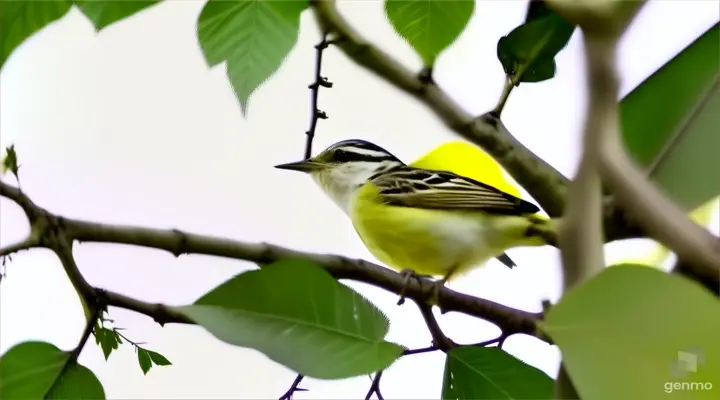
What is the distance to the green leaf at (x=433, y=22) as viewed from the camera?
1.16ft

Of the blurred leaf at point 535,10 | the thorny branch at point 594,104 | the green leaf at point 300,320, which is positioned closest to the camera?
the thorny branch at point 594,104

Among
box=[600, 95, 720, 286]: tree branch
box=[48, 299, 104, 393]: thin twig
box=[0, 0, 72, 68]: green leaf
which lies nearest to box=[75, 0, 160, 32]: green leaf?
box=[0, 0, 72, 68]: green leaf

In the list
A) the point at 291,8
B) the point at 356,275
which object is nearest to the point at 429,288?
the point at 356,275

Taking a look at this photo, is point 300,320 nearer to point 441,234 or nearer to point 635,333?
point 635,333

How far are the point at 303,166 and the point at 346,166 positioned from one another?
0.08 meters

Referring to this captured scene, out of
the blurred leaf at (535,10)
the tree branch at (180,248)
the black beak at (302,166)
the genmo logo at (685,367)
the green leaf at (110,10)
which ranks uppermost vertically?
the blurred leaf at (535,10)

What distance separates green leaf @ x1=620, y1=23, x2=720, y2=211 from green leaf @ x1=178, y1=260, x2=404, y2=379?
16 cm

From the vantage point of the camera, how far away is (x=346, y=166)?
1.80 ft

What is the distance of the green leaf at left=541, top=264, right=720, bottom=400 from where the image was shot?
0.86 feet

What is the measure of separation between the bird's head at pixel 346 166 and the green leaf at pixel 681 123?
18cm

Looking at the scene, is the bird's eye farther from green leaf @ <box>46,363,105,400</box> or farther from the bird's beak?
green leaf @ <box>46,363,105,400</box>

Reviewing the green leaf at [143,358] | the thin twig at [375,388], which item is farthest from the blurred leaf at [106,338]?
the thin twig at [375,388]

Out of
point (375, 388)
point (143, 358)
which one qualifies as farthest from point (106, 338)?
point (375, 388)

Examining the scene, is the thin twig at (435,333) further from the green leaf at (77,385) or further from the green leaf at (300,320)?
the green leaf at (77,385)
